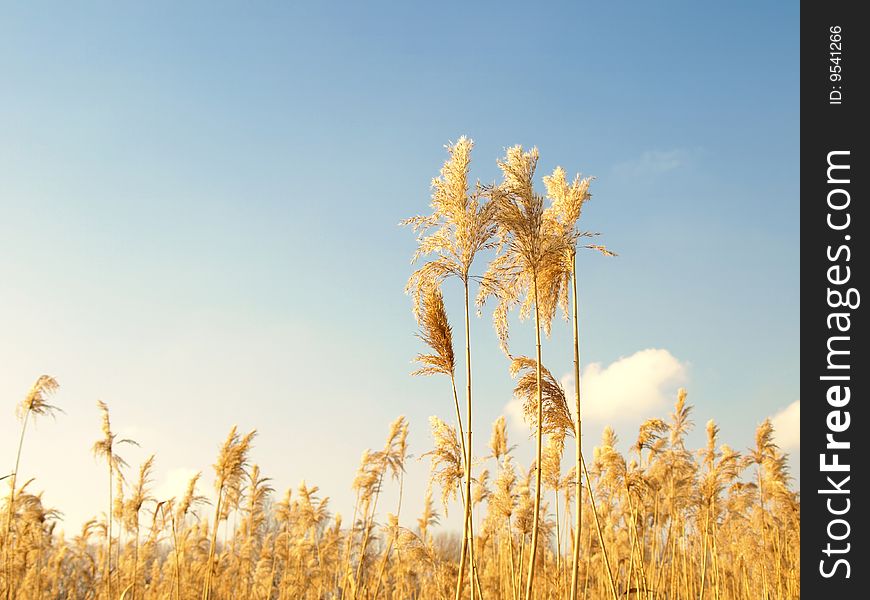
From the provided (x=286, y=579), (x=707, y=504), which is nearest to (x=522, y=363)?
(x=707, y=504)

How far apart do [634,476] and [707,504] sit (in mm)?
3023

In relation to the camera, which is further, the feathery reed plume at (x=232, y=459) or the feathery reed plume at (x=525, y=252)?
the feathery reed plume at (x=232, y=459)

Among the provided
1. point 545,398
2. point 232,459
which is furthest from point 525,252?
point 232,459

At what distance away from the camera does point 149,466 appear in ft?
31.1

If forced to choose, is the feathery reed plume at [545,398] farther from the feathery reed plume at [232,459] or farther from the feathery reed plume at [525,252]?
the feathery reed plume at [232,459]

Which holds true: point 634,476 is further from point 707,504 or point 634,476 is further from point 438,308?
point 438,308

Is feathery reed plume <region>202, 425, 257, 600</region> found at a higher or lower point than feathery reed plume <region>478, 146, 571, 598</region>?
lower
